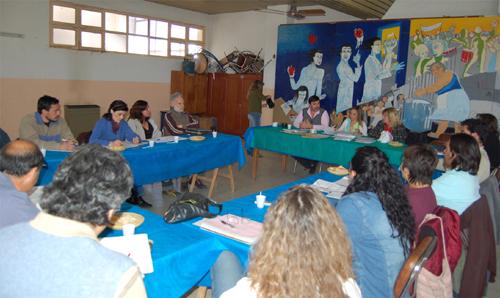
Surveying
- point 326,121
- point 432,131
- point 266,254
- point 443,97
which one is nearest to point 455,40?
point 443,97

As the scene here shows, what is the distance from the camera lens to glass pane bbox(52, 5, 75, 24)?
7355 millimetres

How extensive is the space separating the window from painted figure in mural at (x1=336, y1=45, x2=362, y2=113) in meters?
3.95

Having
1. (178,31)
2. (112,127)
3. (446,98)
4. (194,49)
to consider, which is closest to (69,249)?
(112,127)

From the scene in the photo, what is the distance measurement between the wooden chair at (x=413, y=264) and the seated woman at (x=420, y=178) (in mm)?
464

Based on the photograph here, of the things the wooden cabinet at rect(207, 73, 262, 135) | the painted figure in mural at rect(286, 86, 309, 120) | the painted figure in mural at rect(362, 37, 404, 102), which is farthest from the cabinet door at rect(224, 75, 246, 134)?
the painted figure in mural at rect(362, 37, 404, 102)

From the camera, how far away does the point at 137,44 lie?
8.78m

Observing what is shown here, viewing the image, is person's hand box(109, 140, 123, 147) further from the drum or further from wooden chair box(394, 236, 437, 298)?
the drum

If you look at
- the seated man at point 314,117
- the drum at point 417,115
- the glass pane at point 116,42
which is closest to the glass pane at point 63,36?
the glass pane at point 116,42

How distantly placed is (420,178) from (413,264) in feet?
2.46

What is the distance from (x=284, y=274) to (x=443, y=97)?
6288 millimetres

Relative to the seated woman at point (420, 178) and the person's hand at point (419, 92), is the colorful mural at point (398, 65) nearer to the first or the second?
the person's hand at point (419, 92)

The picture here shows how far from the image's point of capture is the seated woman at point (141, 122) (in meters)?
4.62

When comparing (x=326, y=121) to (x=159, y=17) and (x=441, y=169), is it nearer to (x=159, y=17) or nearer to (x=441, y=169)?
(x=441, y=169)

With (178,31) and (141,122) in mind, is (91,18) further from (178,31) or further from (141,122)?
(141,122)
